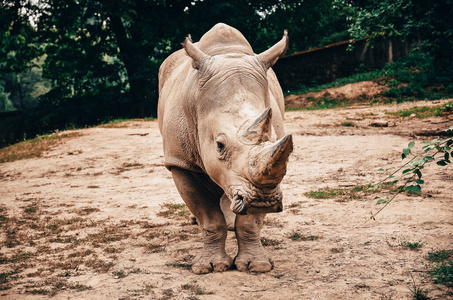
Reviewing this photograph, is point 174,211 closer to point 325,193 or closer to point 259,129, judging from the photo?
point 325,193

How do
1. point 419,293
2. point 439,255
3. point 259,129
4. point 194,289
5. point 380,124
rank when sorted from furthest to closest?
point 380,124, point 439,255, point 194,289, point 419,293, point 259,129

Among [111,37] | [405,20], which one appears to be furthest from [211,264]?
[111,37]

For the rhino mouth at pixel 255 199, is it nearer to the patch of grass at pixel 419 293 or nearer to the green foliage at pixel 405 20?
the patch of grass at pixel 419 293

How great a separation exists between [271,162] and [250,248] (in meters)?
1.68

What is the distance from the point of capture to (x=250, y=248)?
416cm

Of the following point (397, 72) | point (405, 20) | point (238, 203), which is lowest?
point (238, 203)

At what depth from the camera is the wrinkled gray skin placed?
2910 millimetres

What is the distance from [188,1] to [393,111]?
1095cm

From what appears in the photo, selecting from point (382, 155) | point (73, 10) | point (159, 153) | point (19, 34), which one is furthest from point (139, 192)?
point (19, 34)

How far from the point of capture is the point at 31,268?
455 cm

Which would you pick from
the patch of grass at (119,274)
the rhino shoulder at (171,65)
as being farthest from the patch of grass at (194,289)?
the rhino shoulder at (171,65)

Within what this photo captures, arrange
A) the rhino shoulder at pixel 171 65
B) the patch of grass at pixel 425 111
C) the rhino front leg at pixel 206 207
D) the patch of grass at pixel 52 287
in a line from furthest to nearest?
1. the patch of grass at pixel 425 111
2. the rhino shoulder at pixel 171 65
3. the rhino front leg at pixel 206 207
4. the patch of grass at pixel 52 287

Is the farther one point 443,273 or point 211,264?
point 211,264

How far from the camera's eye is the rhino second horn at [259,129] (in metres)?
2.84
